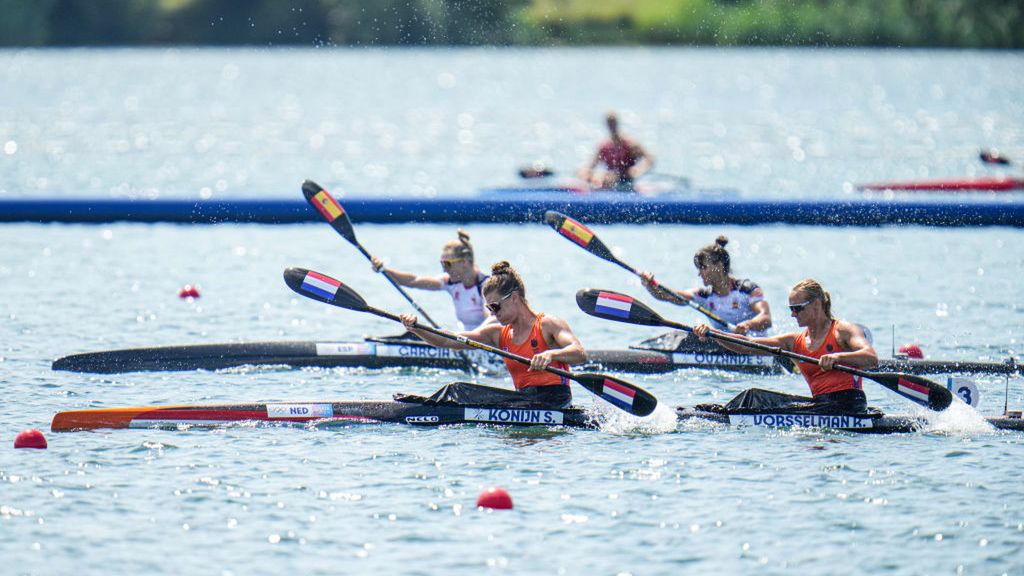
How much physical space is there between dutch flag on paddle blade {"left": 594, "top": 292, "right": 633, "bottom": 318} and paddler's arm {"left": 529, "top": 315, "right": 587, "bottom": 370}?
73 cm

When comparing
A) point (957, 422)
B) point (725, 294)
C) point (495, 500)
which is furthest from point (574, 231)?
point (495, 500)

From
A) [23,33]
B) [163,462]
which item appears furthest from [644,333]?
[23,33]

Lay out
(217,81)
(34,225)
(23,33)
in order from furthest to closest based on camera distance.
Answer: (23,33) < (217,81) < (34,225)

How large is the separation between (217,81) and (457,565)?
2307 inches

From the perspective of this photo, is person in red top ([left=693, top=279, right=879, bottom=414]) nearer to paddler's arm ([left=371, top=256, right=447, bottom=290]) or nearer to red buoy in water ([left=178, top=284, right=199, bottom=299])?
paddler's arm ([left=371, top=256, right=447, bottom=290])

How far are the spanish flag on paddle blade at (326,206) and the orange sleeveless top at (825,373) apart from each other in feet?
17.1

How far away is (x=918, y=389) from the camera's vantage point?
36.7 ft

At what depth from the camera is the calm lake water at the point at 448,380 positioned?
885 cm

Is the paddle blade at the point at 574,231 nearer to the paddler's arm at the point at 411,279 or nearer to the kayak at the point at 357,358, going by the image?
the kayak at the point at 357,358

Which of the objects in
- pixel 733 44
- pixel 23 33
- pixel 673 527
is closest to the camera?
pixel 673 527

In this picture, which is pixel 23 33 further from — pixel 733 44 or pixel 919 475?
pixel 919 475

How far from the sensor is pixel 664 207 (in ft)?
75.4

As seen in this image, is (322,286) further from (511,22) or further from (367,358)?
(511,22)

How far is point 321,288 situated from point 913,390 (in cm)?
477
